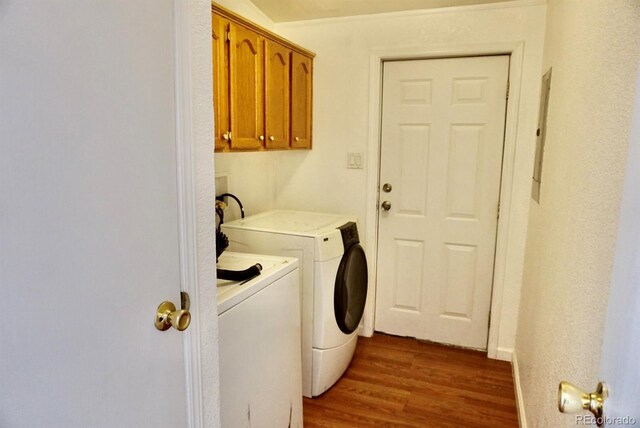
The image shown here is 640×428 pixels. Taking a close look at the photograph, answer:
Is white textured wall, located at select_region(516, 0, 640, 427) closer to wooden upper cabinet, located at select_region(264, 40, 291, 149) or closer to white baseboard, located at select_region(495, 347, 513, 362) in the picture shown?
white baseboard, located at select_region(495, 347, 513, 362)

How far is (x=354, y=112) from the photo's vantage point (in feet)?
9.48

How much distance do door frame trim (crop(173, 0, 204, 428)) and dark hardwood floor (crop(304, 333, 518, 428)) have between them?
126 cm

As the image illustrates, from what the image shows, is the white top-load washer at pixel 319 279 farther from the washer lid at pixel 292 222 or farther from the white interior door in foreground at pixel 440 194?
the white interior door in foreground at pixel 440 194

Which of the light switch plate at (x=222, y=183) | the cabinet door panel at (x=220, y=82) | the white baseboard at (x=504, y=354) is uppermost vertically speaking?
the cabinet door panel at (x=220, y=82)

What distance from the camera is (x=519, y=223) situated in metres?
2.62

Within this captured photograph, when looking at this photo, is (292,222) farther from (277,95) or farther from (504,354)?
(504,354)

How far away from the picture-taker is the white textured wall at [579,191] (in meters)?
0.90

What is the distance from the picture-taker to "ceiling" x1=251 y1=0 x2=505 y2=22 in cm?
253

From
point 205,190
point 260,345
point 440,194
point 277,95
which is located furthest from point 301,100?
point 205,190

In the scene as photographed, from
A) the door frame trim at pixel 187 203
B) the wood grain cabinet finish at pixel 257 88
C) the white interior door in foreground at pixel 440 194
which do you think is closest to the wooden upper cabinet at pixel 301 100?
the wood grain cabinet finish at pixel 257 88

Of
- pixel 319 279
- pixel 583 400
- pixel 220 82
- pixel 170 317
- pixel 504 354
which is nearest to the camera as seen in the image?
pixel 583 400

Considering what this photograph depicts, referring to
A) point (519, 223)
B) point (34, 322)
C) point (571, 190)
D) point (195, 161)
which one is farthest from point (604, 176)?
point (519, 223)

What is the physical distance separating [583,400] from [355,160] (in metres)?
2.40

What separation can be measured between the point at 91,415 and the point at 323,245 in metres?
1.57
